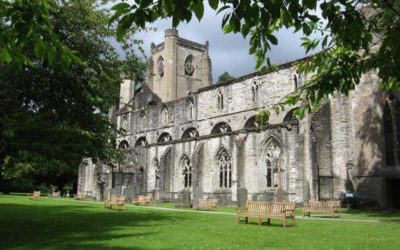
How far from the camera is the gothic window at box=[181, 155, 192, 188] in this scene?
3806 cm

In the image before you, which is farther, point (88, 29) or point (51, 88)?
point (88, 29)

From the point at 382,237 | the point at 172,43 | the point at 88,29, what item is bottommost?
the point at 382,237

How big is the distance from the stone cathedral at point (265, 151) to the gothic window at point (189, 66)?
864 inches

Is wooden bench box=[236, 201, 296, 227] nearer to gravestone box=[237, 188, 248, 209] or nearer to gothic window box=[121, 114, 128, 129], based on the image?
gravestone box=[237, 188, 248, 209]

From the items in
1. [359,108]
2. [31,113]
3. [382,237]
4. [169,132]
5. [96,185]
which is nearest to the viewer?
[382,237]

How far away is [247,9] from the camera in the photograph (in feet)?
10.8

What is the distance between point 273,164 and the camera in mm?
31766

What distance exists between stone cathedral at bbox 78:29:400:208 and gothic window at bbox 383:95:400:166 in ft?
0.20

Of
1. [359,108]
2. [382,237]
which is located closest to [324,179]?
[359,108]

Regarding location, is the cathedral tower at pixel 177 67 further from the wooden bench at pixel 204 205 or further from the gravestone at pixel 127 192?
the wooden bench at pixel 204 205

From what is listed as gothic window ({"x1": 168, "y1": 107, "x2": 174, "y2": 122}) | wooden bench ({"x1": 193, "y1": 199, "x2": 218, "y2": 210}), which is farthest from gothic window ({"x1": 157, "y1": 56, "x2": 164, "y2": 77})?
wooden bench ({"x1": 193, "y1": 199, "x2": 218, "y2": 210})

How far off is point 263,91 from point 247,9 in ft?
123

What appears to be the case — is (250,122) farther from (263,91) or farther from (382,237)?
(382,237)

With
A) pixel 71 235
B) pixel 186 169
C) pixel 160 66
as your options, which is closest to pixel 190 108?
pixel 186 169
